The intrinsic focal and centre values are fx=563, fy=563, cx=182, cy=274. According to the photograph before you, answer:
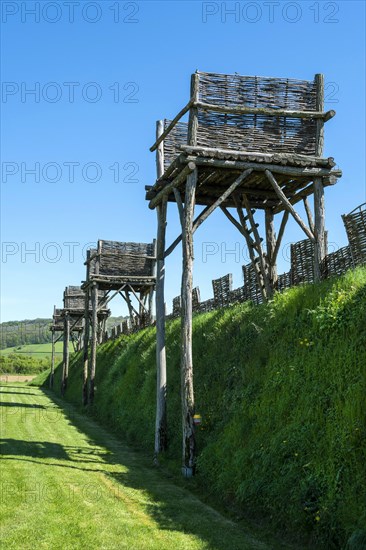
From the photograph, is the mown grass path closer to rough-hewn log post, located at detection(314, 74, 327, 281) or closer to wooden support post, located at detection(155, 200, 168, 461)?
wooden support post, located at detection(155, 200, 168, 461)

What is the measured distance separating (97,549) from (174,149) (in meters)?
11.3

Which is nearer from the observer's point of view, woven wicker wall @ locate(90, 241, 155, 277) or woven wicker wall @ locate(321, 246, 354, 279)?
woven wicker wall @ locate(321, 246, 354, 279)

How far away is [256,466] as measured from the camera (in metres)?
9.27

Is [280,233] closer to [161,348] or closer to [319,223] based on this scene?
[319,223]

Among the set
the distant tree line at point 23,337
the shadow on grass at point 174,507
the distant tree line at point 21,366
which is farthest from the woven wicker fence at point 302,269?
the distant tree line at point 23,337

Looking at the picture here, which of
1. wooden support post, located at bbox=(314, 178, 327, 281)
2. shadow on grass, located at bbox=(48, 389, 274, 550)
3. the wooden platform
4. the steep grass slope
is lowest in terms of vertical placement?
shadow on grass, located at bbox=(48, 389, 274, 550)

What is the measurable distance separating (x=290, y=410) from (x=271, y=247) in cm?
730

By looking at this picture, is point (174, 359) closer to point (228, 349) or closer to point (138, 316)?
point (228, 349)

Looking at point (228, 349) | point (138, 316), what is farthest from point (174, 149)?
point (138, 316)

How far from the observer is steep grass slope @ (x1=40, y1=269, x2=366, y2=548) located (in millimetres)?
7598

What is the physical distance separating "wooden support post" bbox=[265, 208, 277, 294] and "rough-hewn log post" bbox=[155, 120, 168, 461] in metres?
3.07

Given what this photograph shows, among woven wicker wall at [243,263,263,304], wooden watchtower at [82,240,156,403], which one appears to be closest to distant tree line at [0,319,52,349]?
wooden watchtower at [82,240,156,403]

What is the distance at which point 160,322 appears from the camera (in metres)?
15.2

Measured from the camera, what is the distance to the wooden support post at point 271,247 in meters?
16.2
